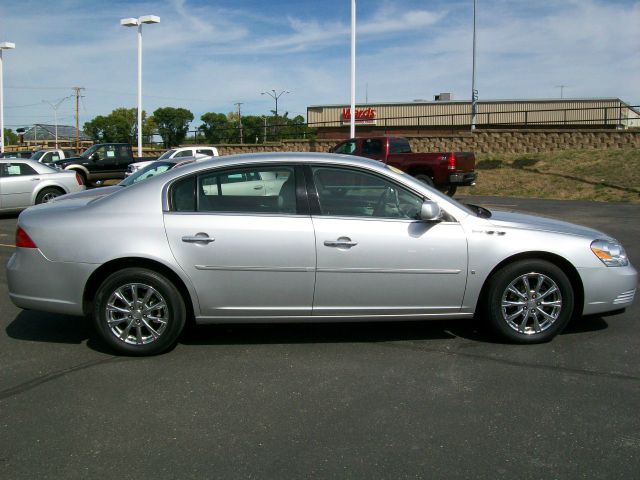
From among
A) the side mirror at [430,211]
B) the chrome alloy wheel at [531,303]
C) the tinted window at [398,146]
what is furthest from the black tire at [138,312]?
the tinted window at [398,146]

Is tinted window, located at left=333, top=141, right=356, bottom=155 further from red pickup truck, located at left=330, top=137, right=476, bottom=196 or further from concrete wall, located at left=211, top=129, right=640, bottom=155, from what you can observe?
concrete wall, located at left=211, top=129, right=640, bottom=155

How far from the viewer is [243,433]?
149 inches

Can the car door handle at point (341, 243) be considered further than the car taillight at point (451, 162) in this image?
No

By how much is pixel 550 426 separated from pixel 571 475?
0.57m

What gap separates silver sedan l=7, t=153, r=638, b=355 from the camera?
502 centimetres

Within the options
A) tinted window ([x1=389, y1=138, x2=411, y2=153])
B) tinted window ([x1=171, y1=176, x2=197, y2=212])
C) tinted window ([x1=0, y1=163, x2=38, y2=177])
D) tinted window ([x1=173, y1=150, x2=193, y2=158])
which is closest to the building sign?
tinted window ([x1=173, y1=150, x2=193, y2=158])

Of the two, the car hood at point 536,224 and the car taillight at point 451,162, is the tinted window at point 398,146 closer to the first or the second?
the car taillight at point 451,162

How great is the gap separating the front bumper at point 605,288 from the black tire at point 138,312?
321 centimetres

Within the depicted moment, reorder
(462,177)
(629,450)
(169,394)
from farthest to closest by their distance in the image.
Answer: (462,177) → (169,394) → (629,450)

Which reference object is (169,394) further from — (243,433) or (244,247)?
(244,247)

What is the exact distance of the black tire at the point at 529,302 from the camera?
5199 mm

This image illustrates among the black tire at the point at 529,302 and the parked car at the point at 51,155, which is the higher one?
the parked car at the point at 51,155

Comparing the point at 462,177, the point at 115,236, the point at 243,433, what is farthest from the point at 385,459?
the point at 462,177

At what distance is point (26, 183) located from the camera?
1533 cm
